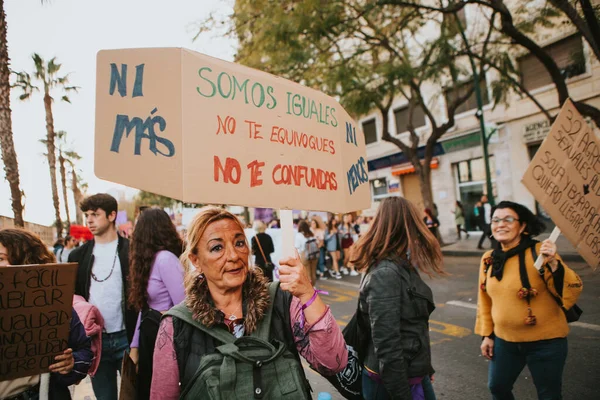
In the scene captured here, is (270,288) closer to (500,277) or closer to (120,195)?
(500,277)

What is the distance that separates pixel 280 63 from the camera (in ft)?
38.1

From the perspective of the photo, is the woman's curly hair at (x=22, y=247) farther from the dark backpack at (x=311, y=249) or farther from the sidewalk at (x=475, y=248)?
the sidewalk at (x=475, y=248)

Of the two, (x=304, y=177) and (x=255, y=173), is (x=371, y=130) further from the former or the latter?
(x=255, y=173)

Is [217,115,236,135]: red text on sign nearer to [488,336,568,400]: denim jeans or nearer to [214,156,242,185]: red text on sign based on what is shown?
[214,156,242,185]: red text on sign

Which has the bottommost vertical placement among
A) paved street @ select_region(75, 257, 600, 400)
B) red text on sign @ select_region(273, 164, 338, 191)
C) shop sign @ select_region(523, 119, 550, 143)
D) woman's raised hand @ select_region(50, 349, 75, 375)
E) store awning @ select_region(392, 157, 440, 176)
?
paved street @ select_region(75, 257, 600, 400)

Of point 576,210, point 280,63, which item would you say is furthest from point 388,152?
point 576,210

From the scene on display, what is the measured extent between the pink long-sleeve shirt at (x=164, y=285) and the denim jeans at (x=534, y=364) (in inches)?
86.9

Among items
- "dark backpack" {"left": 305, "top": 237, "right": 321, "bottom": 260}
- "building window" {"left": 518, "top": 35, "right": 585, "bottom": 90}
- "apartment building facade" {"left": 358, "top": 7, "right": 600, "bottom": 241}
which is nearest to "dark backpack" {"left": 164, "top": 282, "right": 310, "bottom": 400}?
"dark backpack" {"left": 305, "top": 237, "right": 321, "bottom": 260}

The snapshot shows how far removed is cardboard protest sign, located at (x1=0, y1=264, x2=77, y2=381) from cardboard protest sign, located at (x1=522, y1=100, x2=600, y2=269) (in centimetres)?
284

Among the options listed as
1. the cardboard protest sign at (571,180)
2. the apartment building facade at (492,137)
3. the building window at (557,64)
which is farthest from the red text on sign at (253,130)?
the building window at (557,64)

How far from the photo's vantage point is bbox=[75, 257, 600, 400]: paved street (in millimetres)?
3438

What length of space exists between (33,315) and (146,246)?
1031 millimetres

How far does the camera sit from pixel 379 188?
71.1 ft

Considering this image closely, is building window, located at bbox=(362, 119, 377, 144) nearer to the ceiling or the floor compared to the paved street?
nearer to the ceiling
